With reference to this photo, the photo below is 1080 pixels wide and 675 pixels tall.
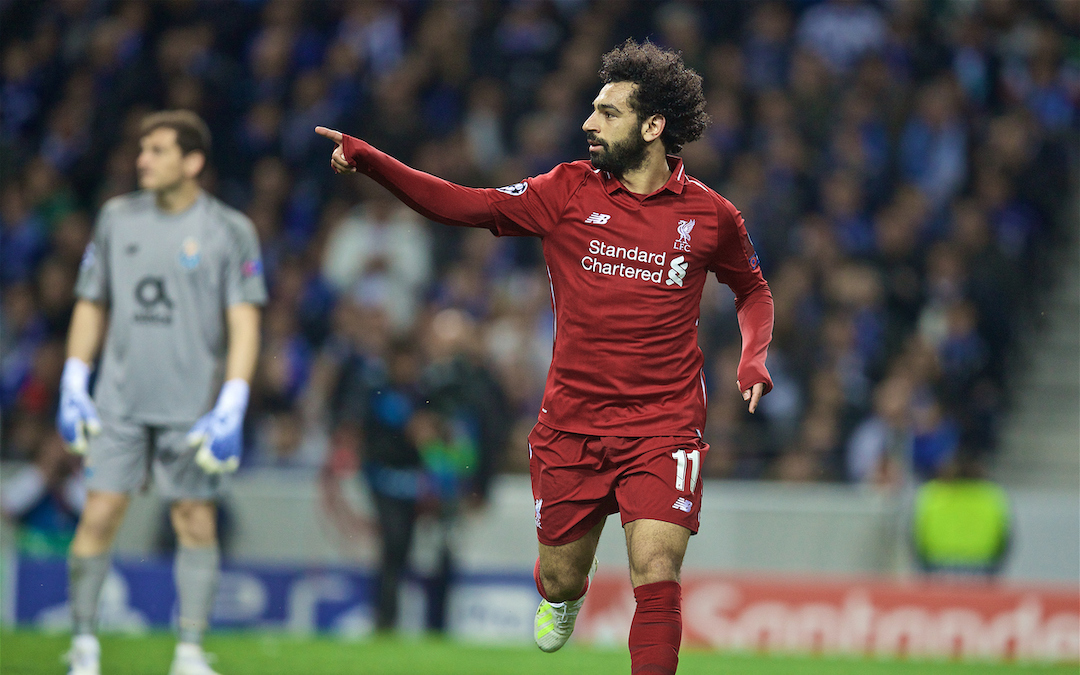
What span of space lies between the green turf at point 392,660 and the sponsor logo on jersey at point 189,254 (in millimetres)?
2106

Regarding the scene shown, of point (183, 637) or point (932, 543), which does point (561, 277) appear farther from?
point (932, 543)

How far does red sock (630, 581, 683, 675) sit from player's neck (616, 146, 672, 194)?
1.51 meters

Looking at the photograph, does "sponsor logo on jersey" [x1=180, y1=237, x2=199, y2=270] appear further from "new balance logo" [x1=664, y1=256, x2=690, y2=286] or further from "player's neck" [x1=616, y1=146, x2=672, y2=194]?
"new balance logo" [x1=664, y1=256, x2=690, y2=286]

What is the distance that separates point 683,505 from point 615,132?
4.71 ft

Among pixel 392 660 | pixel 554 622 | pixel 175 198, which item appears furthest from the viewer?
pixel 392 660

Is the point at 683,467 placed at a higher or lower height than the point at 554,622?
higher

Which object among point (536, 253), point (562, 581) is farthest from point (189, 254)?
point (536, 253)

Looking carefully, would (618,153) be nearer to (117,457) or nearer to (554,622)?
(554,622)

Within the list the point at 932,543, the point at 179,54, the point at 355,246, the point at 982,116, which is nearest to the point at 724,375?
the point at 932,543

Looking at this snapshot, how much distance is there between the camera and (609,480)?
493 centimetres

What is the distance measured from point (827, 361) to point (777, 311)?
0.62 metres

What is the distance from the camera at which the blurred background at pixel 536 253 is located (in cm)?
1045

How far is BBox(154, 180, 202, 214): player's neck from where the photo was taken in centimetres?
628

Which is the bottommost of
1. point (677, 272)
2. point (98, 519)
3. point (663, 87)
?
point (98, 519)
